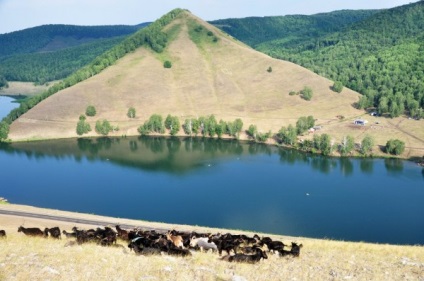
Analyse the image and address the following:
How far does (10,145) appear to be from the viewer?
540 ft

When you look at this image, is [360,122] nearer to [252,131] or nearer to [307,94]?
[307,94]

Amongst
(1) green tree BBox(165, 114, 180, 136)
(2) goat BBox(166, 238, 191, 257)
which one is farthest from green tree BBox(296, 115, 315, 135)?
(2) goat BBox(166, 238, 191, 257)

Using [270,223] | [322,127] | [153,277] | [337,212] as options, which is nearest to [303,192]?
[337,212]

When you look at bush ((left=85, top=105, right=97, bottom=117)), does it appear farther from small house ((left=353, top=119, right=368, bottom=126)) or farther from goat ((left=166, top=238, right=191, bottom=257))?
goat ((left=166, top=238, right=191, bottom=257))

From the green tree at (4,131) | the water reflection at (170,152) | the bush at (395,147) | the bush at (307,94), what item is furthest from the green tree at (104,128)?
the bush at (395,147)

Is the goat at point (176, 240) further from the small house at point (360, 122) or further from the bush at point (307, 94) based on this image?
the bush at point (307, 94)

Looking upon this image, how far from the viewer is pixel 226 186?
373ft

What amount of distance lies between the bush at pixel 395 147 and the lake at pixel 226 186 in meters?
4.90

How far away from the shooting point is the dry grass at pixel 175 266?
970 inches

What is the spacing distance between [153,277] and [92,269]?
14.1 ft

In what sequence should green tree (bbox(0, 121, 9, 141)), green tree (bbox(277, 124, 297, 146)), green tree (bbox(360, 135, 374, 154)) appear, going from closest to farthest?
green tree (bbox(360, 135, 374, 154)) < green tree (bbox(277, 124, 297, 146)) < green tree (bbox(0, 121, 9, 141))

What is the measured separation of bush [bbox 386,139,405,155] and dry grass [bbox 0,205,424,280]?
379 ft

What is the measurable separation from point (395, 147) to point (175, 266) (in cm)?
13109

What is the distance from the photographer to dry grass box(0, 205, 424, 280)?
24.6m
